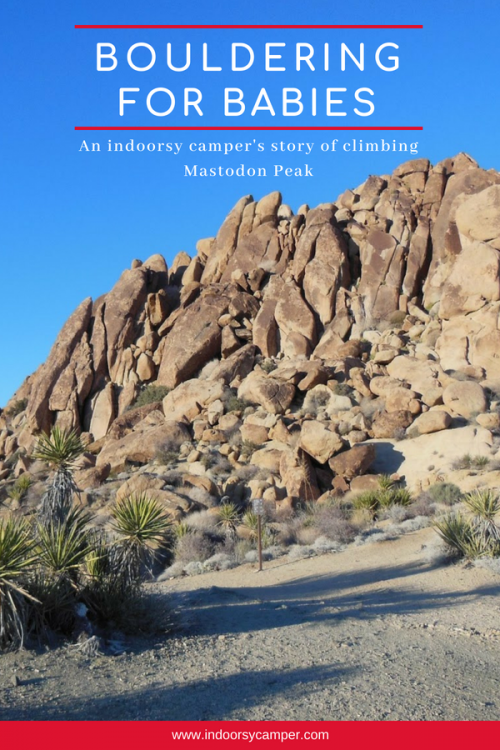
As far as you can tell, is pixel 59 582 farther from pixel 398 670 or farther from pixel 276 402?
pixel 276 402

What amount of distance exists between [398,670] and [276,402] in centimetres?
2378

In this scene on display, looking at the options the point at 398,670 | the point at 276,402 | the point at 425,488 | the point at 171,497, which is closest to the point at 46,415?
the point at 276,402

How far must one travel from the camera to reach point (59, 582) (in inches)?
346

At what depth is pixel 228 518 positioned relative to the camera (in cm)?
2188

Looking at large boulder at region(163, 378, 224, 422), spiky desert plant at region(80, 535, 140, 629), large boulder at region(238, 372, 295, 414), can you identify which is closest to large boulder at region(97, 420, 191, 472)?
large boulder at region(163, 378, 224, 422)

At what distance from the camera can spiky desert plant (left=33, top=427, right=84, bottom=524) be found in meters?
13.5

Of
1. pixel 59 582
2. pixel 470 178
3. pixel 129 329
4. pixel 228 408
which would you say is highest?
pixel 470 178

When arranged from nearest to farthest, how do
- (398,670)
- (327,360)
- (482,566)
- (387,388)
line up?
(398,670) → (482,566) → (387,388) → (327,360)

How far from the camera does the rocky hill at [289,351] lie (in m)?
27.5

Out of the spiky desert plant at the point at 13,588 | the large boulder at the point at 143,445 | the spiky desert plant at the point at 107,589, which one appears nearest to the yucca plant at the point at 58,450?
the spiky desert plant at the point at 107,589

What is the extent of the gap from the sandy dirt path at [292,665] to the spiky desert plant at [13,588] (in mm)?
325

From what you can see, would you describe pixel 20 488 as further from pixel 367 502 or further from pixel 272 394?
pixel 367 502

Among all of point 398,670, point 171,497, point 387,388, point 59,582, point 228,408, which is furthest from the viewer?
point 228,408

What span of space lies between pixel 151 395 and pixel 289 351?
8350 mm
